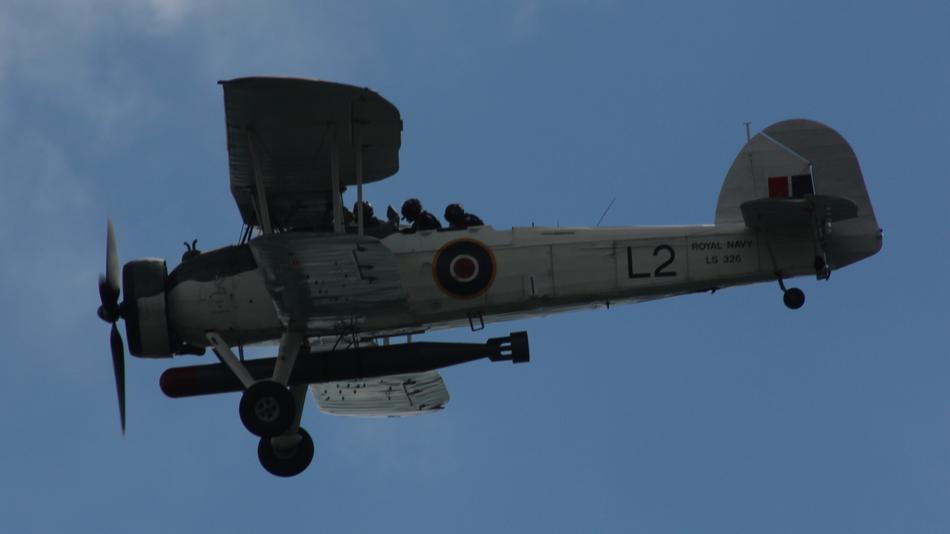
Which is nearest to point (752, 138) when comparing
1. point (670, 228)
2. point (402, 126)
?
point (670, 228)

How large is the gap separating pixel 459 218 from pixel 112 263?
3.65m

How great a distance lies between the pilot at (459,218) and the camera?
695 inches

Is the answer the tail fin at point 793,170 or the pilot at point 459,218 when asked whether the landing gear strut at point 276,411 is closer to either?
the pilot at point 459,218

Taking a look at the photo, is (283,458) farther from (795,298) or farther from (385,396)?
(795,298)

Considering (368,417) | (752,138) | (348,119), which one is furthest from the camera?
(368,417)

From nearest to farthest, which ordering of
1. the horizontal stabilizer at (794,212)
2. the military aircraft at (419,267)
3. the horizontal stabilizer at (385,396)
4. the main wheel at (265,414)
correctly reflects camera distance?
the horizontal stabilizer at (794,212)
the main wheel at (265,414)
the military aircraft at (419,267)
the horizontal stabilizer at (385,396)

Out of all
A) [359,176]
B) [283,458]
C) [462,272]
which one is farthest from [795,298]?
[283,458]

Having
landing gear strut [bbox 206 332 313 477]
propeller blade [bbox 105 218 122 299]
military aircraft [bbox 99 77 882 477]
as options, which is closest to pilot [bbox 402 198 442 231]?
military aircraft [bbox 99 77 882 477]

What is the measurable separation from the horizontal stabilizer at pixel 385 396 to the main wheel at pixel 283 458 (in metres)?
2.17

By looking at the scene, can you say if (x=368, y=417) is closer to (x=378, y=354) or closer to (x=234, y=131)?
(x=378, y=354)

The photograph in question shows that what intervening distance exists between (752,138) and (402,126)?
12.3 ft

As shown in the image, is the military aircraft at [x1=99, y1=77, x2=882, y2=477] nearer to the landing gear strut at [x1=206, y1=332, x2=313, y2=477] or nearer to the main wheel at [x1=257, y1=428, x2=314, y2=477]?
the landing gear strut at [x1=206, y1=332, x2=313, y2=477]

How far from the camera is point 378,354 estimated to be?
1766 centimetres

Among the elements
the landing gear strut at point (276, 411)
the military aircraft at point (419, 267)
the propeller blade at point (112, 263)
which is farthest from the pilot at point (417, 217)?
the propeller blade at point (112, 263)
